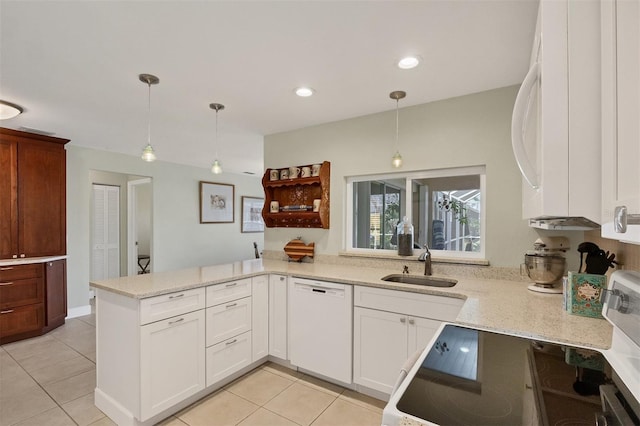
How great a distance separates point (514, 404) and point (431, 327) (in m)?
1.34

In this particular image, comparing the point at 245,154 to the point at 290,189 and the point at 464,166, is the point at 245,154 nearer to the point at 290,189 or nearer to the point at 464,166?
the point at 290,189

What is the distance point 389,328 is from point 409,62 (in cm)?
181

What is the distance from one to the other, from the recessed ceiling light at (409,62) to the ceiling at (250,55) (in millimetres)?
45

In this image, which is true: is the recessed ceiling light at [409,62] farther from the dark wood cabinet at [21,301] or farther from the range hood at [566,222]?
the dark wood cabinet at [21,301]

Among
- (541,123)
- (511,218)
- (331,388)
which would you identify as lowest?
(331,388)

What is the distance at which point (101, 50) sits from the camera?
1.89m

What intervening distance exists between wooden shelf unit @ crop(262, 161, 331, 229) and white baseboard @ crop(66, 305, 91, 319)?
117 inches

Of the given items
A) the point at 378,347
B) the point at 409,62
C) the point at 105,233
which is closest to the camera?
the point at 409,62

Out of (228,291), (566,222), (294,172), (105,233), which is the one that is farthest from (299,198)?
(105,233)

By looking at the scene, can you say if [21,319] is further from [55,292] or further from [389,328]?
[389,328]

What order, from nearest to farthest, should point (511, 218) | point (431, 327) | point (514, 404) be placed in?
point (514, 404) → point (431, 327) → point (511, 218)

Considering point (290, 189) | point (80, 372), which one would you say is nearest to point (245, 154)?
point (290, 189)

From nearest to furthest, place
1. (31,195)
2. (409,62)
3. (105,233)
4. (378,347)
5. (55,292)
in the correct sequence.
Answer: (409,62), (378,347), (31,195), (55,292), (105,233)

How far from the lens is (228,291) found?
2.45m
